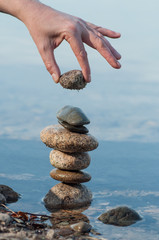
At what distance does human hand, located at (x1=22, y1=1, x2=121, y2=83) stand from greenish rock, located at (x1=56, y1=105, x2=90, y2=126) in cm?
156

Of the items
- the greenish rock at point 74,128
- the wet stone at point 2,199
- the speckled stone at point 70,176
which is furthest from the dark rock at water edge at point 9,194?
the greenish rock at point 74,128

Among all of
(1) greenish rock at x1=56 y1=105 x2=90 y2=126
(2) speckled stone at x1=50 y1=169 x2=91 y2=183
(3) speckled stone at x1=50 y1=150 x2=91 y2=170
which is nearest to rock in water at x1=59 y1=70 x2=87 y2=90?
(1) greenish rock at x1=56 y1=105 x2=90 y2=126

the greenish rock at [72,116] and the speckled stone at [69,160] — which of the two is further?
the speckled stone at [69,160]

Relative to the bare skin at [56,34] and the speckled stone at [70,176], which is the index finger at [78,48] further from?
A: the speckled stone at [70,176]

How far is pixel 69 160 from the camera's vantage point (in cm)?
701

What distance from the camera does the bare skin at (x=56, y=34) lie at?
5078 mm

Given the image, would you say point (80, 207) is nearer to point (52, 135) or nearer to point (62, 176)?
point (62, 176)

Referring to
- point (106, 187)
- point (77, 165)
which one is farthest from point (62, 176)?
point (106, 187)

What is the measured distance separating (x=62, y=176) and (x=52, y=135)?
0.66 metres

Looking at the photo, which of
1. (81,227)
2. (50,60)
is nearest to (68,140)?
(81,227)

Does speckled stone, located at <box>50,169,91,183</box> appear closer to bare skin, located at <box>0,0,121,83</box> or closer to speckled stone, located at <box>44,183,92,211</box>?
speckled stone, located at <box>44,183,92,211</box>

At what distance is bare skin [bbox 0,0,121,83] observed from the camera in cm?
508

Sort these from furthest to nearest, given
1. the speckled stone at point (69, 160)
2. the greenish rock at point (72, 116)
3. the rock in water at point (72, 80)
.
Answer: the speckled stone at point (69, 160), the greenish rock at point (72, 116), the rock in water at point (72, 80)

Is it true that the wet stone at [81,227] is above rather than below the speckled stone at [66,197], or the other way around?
below
